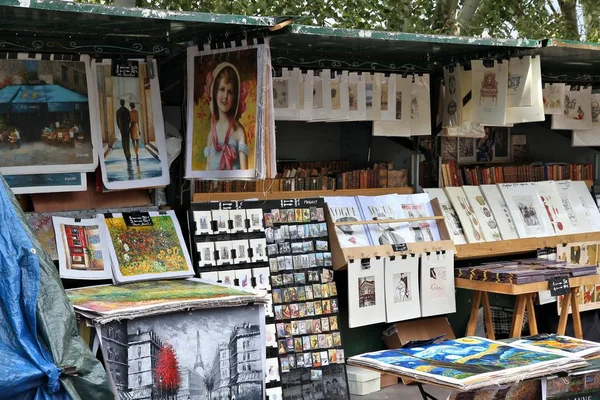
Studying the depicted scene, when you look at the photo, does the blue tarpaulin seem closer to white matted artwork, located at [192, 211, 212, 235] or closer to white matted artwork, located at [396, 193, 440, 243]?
white matted artwork, located at [192, 211, 212, 235]

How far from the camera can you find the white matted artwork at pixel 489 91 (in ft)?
23.3

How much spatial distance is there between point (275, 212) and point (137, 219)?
1.10 metres

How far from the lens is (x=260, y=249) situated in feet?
21.3

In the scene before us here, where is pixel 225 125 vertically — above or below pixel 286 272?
above

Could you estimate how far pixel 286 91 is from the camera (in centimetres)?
674

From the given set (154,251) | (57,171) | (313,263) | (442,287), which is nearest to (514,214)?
(442,287)

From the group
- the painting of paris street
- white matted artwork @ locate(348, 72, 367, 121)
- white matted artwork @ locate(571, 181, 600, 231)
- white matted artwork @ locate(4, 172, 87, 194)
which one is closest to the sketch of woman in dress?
white matted artwork @ locate(4, 172, 87, 194)

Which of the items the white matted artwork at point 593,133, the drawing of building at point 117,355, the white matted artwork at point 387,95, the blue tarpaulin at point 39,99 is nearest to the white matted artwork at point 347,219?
the white matted artwork at point 387,95

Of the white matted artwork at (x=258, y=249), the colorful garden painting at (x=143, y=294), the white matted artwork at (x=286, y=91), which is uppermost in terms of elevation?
the white matted artwork at (x=286, y=91)

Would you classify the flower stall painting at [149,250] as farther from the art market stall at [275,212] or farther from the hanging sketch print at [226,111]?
the hanging sketch print at [226,111]

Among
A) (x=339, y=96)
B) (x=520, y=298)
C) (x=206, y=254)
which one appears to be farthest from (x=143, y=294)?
(x=520, y=298)

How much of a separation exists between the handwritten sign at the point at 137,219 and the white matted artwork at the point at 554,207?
4.02 metres

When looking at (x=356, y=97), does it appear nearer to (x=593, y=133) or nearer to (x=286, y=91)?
(x=286, y=91)

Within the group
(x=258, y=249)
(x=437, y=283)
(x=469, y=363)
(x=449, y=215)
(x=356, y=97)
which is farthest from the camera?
(x=449, y=215)
